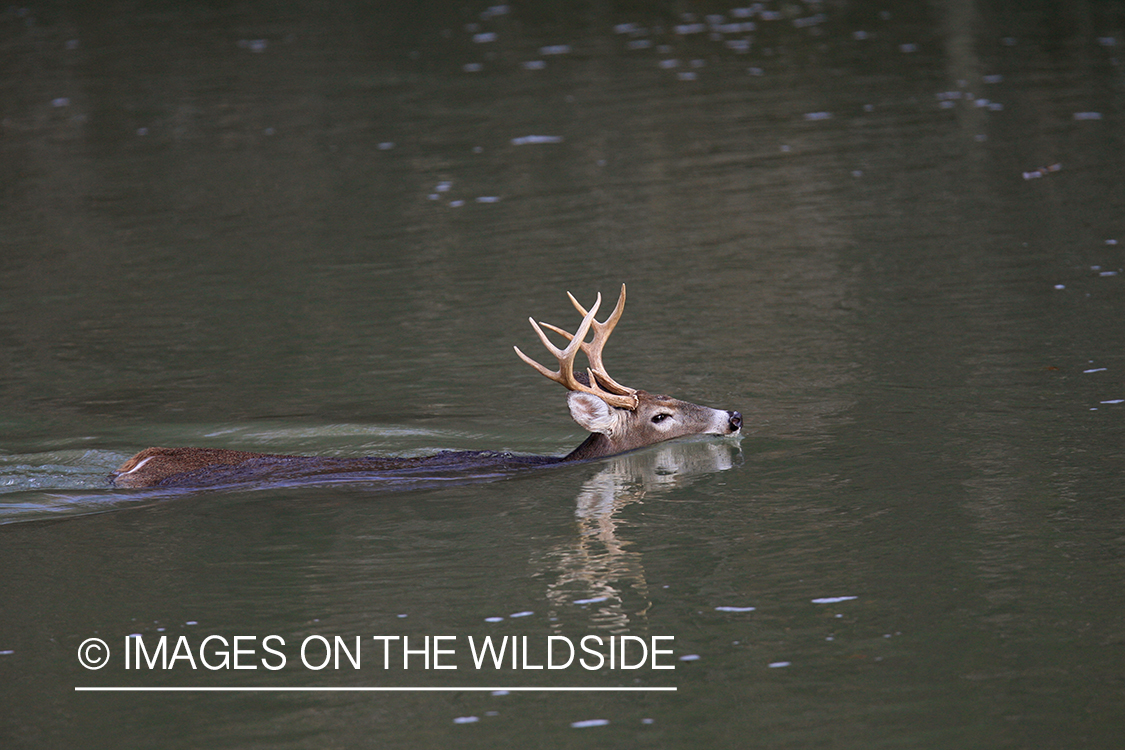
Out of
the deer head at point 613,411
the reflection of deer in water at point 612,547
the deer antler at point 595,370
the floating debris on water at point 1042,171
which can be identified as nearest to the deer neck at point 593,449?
the deer head at point 613,411

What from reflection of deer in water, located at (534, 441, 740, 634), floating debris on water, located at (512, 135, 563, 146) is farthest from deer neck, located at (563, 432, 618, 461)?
floating debris on water, located at (512, 135, 563, 146)

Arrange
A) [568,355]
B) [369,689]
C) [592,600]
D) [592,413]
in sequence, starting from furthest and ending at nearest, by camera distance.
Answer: [592,413] → [568,355] → [592,600] → [369,689]

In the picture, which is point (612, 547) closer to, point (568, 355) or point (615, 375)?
point (568, 355)

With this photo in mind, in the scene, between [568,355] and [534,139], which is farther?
[534,139]

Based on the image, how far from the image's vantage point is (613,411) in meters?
9.17

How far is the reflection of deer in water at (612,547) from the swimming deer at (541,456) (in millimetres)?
157

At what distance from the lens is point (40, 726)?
18.7 feet

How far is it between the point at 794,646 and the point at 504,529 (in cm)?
205

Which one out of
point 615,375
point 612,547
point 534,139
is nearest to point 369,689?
point 612,547

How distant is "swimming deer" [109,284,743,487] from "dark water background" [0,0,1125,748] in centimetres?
18

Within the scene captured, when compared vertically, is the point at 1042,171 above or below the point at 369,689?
above

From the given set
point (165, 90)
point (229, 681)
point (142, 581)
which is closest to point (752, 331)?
point (142, 581)

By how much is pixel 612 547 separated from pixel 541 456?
6.44 ft

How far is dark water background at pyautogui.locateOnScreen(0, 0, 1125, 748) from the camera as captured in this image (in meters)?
5.84
